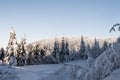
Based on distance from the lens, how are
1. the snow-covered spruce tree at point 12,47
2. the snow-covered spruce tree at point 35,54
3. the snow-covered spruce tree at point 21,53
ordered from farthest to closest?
the snow-covered spruce tree at point 35,54 → the snow-covered spruce tree at point 21,53 → the snow-covered spruce tree at point 12,47

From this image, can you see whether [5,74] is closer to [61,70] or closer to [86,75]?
[61,70]

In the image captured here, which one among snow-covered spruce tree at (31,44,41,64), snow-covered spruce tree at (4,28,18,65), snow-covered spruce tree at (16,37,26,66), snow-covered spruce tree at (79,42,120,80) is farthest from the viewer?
snow-covered spruce tree at (31,44,41,64)

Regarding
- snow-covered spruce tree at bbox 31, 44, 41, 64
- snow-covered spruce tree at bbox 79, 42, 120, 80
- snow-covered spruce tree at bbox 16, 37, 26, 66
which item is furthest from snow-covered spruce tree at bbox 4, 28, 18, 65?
snow-covered spruce tree at bbox 79, 42, 120, 80

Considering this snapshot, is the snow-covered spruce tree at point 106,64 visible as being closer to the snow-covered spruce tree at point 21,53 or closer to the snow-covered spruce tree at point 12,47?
the snow-covered spruce tree at point 12,47

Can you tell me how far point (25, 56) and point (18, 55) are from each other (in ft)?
7.78

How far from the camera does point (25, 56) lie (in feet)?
227

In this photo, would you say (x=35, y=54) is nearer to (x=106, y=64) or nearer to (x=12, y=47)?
(x=12, y=47)

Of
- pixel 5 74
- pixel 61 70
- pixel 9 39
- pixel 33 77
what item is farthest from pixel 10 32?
pixel 61 70

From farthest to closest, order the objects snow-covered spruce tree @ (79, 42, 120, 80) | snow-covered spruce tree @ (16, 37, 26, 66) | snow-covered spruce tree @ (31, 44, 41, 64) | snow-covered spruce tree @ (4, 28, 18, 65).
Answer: snow-covered spruce tree @ (31, 44, 41, 64), snow-covered spruce tree @ (16, 37, 26, 66), snow-covered spruce tree @ (4, 28, 18, 65), snow-covered spruce tree @ (79, 42, 120, 80)

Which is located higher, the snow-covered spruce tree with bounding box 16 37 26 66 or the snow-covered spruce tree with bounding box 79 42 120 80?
the snow-covered spruce tree with bounding box 16 37 26 66

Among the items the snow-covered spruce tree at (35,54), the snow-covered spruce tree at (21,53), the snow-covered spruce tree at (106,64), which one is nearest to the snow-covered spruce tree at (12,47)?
the snow-covered spruce tree at (21,53)

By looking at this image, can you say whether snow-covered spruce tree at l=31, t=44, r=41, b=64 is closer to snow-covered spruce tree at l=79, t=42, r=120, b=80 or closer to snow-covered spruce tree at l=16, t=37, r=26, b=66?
snow-covered spruce tree at l=16, t=37, r=26, b=66

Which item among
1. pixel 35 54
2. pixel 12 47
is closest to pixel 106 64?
pixel 12 47

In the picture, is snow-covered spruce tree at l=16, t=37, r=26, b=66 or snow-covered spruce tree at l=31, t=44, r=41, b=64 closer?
snow-covered spruce tree at l=16, t=37, r=26, b=66
